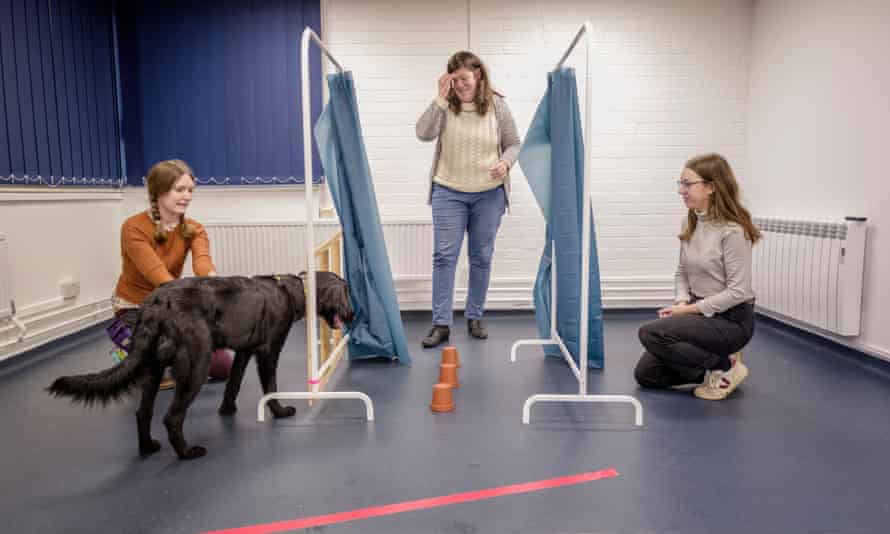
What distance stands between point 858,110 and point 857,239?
25.5 inches

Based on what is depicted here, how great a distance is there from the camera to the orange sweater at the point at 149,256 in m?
2.15

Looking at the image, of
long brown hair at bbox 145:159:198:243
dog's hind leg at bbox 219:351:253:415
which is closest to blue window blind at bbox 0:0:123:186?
long brown hair at bbox 145:159:198:243

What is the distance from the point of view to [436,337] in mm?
3188

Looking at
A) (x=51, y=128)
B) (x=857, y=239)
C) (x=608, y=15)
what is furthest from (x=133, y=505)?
(x=608, y=15)

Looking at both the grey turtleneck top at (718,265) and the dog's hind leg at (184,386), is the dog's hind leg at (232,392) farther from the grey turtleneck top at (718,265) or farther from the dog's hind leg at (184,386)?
the grey turtleneck top at (718,265)

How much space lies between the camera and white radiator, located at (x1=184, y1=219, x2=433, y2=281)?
3.94 metres

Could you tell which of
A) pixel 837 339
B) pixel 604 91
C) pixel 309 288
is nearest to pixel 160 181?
pixel 309 288

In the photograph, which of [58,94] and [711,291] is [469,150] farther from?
[58,94]

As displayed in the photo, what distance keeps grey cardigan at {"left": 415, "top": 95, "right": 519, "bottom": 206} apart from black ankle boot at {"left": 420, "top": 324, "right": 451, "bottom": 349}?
699 mm

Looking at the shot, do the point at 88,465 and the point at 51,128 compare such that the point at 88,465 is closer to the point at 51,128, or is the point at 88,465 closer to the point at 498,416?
the point at 498,416

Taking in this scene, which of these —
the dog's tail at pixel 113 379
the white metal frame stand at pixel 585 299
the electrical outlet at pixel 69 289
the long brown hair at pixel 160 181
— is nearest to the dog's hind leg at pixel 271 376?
the dog's tail at pixel 113 379

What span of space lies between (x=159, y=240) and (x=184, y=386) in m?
0.69

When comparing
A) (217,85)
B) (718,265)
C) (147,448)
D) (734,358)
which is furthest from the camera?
(217,85)

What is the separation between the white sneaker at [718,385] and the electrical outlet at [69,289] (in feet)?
11.1
